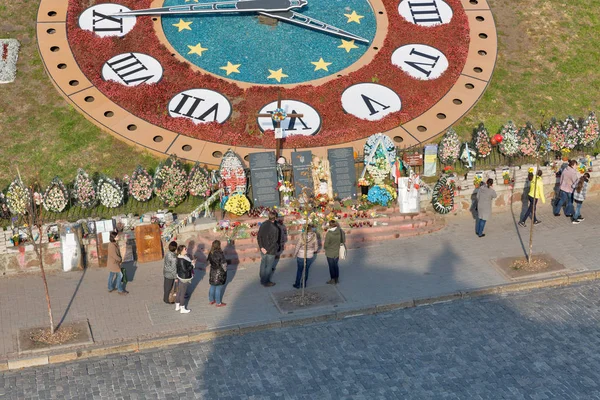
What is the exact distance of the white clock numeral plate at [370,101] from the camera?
3684 centimetres

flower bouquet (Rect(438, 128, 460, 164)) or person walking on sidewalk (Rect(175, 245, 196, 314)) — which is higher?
flower bouquet (Rect(438, 128, 460, 164))

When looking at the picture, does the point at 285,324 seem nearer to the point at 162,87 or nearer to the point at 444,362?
the point at 444,362

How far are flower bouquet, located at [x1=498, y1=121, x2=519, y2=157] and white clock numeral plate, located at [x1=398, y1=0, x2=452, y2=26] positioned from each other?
20.8 ft

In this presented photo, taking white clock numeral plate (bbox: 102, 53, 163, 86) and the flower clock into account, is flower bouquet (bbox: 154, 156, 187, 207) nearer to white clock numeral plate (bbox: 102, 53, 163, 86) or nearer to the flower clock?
the flower clock

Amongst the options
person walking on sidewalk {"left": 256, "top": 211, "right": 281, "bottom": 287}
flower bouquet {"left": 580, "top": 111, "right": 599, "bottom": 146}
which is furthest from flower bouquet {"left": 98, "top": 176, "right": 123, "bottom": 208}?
flower bouquet {"left": 580, "top": 111, "right": 599, "bottom": 146}

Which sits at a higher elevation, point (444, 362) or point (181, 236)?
point (181, 236)

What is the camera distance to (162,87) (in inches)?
1443

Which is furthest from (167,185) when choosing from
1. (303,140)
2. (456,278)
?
(456,278)

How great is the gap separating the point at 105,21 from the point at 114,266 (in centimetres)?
1272

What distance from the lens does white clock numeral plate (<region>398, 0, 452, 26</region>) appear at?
40719 millimetres

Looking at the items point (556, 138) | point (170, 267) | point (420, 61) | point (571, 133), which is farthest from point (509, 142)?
point (170, 267)

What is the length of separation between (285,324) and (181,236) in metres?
5.32

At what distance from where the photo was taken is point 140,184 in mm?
32781

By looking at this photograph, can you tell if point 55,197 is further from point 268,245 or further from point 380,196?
point 380,196
